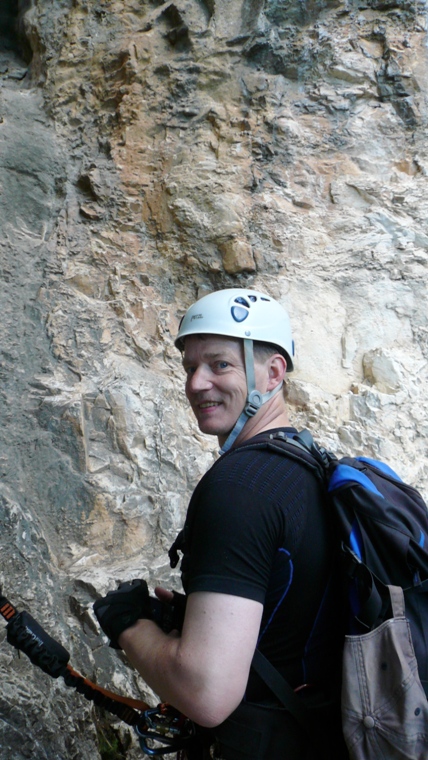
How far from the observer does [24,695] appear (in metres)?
3.27

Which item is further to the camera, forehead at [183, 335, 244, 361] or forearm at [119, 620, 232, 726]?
forehead at [183, 335, 244, 361]

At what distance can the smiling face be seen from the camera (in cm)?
206

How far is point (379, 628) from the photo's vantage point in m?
1.52

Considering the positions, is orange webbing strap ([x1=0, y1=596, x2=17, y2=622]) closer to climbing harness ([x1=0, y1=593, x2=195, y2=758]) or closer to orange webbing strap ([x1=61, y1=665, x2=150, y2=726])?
climbing harness ([x1=0, y1=593, x2=195, y2=758])

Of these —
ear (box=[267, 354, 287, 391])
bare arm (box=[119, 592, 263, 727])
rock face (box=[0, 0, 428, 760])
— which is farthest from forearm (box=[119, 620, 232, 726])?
rock face (box=[0, 0, 428, 760])

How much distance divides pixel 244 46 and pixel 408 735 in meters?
6.17

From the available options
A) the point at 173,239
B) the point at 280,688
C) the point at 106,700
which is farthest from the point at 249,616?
the point at 173,239

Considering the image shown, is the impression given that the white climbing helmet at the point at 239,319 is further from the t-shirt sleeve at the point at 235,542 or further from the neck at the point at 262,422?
the t-shirt sleeve at the point at 235,542

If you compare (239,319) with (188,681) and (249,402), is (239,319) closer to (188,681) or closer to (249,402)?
(249,402)

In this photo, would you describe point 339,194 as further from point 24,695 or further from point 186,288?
point 24,695

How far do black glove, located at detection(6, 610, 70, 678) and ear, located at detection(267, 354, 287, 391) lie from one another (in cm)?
126

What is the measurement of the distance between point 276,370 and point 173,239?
3.57 metres

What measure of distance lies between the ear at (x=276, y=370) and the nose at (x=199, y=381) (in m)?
0.24

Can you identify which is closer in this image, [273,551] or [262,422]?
[273,551]
